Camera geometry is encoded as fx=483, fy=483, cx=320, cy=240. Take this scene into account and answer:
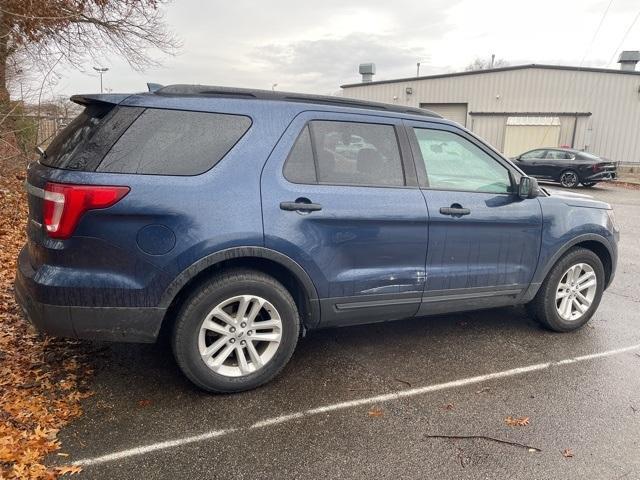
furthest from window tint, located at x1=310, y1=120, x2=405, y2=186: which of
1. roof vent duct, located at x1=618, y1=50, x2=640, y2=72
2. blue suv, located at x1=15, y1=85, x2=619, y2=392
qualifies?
roof vent duct, located at x1=618, y1=50, x2=640, y2=72

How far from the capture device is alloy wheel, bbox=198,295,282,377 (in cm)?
305

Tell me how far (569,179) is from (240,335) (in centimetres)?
1877

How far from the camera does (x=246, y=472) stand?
96.5 inches

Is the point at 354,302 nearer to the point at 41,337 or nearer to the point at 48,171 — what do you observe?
the point at 48,171

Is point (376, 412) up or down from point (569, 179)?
up

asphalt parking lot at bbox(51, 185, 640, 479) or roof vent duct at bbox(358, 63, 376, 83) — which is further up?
roof vent duct at bbox(358, 63, 376, 83)

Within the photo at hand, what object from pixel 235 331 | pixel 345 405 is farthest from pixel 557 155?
pixel 235 331

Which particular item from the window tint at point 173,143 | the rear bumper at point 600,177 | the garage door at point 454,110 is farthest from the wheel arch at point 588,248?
the garage door at point 454,110

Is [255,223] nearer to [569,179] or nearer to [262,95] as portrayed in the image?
[262,95]

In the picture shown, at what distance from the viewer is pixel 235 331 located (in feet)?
10.2

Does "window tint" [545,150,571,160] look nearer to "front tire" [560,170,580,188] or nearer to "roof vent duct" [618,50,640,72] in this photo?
"front tire" [560,170,580,188]

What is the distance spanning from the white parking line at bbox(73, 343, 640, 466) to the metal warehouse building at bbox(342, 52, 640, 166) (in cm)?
2449

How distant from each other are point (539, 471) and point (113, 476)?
2.17 meters

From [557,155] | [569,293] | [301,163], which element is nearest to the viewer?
[301,163]
